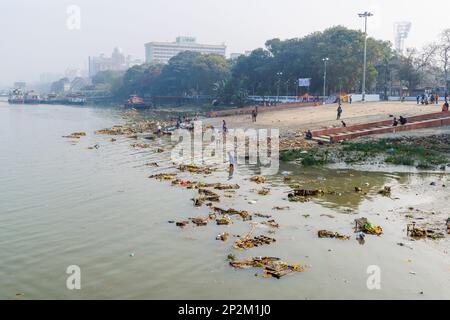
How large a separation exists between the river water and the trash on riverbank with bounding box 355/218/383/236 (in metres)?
0.31

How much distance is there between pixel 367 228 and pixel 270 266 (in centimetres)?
455

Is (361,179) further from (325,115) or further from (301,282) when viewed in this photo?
(325,115)

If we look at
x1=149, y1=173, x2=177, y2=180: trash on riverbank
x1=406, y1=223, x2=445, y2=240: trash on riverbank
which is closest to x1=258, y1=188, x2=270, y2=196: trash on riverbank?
x1=149, y1=173, x2=177, y2=180: trash on riverbank

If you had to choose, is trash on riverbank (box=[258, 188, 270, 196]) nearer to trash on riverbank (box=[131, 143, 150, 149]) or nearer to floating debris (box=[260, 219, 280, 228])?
floating debris (box=[260, 219, 280, 228])

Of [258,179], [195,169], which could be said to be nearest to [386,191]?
[258,179]

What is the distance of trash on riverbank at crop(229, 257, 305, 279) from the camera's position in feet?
40.3

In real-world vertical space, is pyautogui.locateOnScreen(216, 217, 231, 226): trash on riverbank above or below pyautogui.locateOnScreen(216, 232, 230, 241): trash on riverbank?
above

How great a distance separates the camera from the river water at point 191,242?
38.0 feet

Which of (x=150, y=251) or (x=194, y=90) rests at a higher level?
(x=194, y=90)

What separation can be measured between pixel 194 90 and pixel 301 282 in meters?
128

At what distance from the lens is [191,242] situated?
14828mm

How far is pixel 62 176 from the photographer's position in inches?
1025
